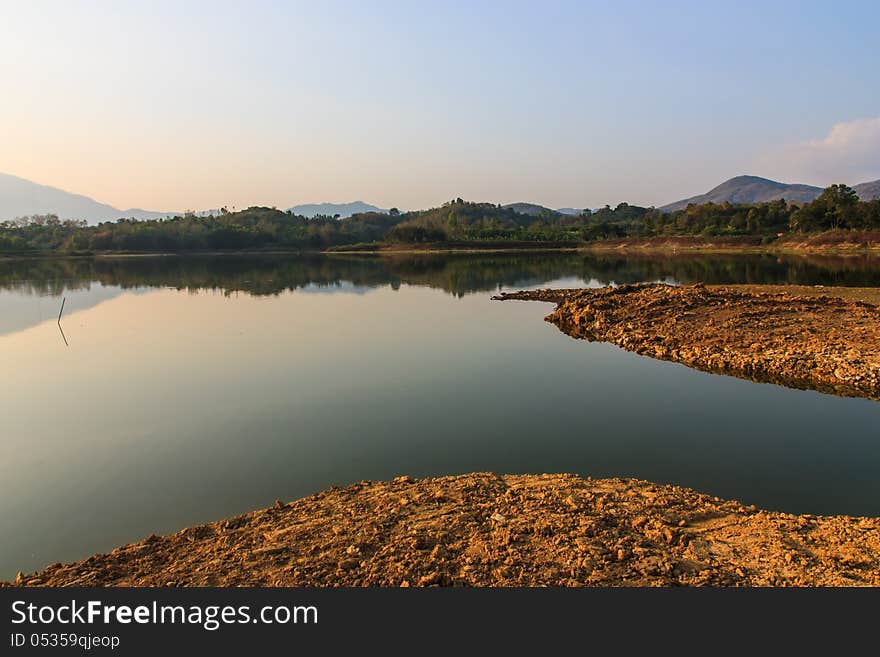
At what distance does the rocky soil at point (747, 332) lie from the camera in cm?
1201

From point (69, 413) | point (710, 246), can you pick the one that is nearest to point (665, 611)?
point (69, 413)

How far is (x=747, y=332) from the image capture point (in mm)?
15539

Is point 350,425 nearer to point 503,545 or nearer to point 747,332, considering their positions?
point 503,545

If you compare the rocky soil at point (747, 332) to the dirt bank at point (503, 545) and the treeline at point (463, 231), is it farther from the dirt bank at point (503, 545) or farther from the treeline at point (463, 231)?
the treeline at point (463, 231)

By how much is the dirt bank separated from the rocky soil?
7.54 metres

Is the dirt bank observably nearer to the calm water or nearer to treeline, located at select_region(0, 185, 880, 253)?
the calm water

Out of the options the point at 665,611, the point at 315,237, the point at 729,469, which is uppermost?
the point at 315,237

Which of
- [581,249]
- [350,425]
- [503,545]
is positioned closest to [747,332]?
A: [350,425]

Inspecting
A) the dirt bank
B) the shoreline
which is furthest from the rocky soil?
the shoreline

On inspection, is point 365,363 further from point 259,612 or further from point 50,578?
point 259,612

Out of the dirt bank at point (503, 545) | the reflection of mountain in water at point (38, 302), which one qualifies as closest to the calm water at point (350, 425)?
the dirt bank at point (503, 545)

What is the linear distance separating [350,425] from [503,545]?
508 centimetres

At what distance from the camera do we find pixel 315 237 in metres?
112

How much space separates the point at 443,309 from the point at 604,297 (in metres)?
7.55
